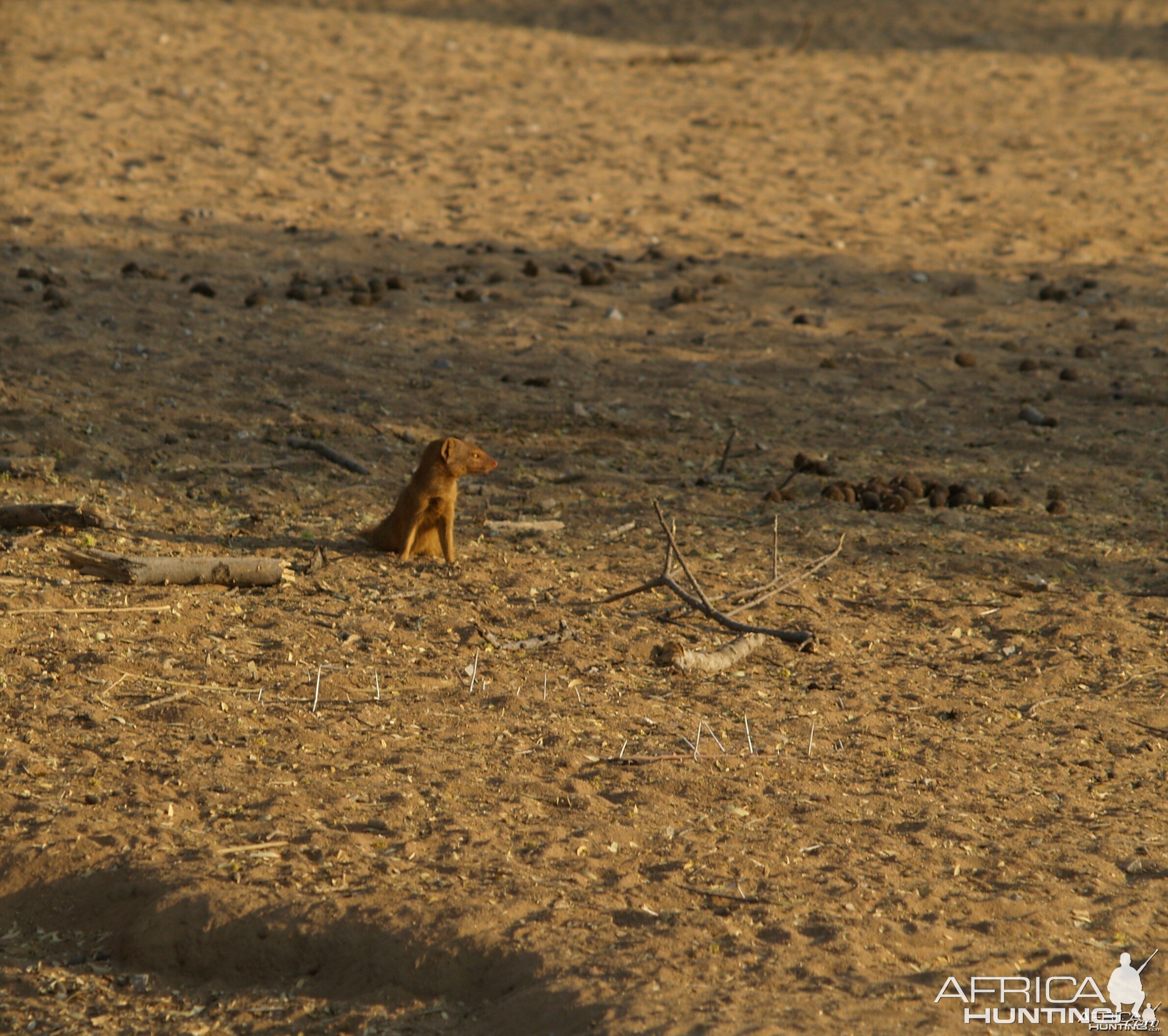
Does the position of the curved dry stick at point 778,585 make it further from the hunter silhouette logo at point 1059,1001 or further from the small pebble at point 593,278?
the small pebble at point 593,278

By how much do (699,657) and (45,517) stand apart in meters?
2.77

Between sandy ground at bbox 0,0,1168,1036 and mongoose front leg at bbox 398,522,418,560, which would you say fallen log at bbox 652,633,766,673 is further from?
mongoose front leg at bbox 398,522,418,560

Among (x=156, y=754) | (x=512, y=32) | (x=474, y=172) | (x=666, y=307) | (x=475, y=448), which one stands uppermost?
(x=512, y=32)

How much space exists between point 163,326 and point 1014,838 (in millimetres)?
6502

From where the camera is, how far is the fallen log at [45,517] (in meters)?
5.18

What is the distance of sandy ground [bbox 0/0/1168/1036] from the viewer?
9.61 feet

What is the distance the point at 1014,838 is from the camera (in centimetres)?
349

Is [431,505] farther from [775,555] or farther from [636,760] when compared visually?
[636,760]

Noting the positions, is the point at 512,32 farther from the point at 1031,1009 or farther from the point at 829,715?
the point at 1031,1009

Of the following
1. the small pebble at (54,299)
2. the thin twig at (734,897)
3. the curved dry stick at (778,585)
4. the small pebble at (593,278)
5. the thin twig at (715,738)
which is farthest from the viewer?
the small pebble at (593,278)

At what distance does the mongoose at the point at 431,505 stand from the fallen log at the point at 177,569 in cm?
55

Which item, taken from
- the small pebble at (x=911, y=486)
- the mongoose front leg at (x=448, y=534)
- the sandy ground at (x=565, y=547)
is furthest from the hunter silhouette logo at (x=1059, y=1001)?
the small pebble at (x=911, y=486)

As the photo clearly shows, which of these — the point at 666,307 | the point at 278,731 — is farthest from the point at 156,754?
the point at 666,307

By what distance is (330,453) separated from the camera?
6.54 metres
